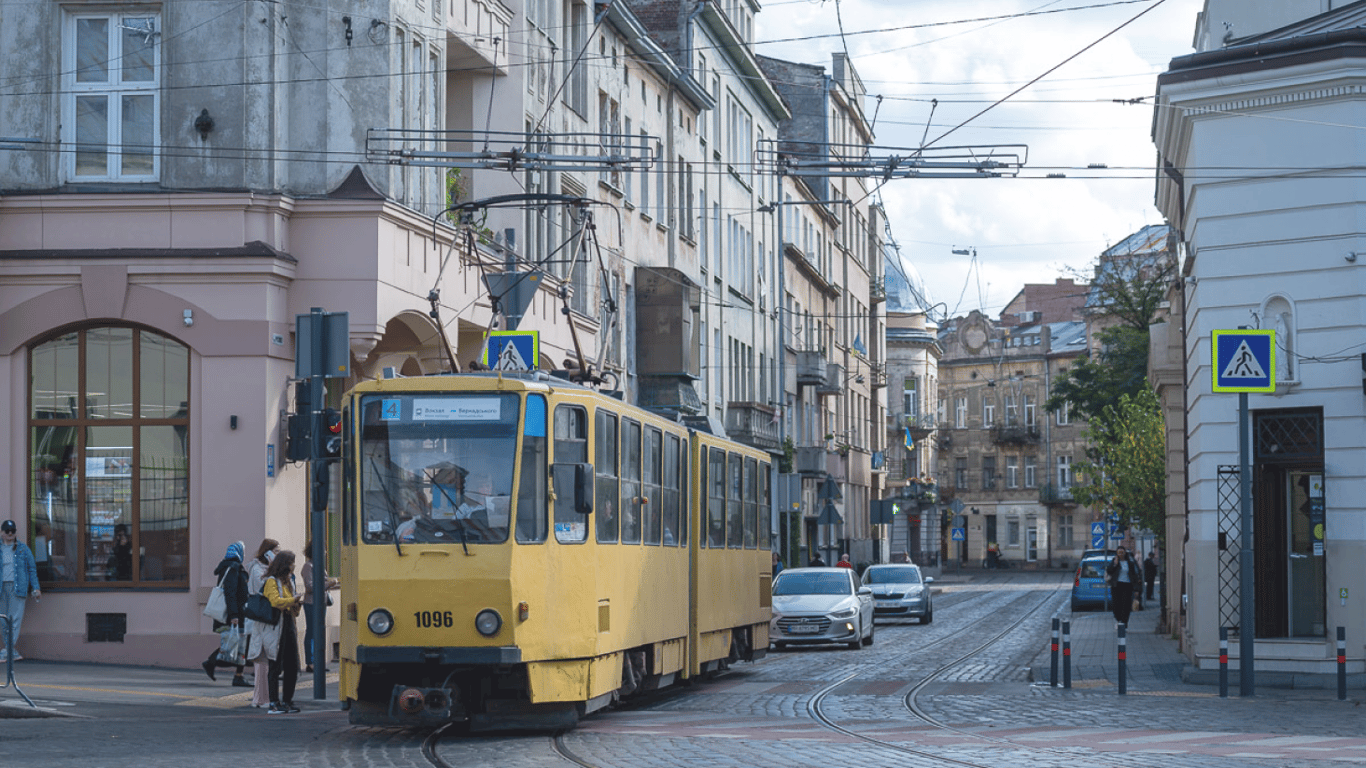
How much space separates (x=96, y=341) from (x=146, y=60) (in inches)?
139

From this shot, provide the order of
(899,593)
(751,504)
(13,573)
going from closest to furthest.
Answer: (13,573) → (751,504) → (899,593)

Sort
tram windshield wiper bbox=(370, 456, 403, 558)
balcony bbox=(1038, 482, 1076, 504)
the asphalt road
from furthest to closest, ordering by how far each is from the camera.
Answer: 1. balcony bbox=(1038, 482, 1076, 504)
2. tram windshield wiper bbox=(370, 456, 403, 558)
3. the asphalt road

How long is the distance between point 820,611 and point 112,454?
12182 millimetres

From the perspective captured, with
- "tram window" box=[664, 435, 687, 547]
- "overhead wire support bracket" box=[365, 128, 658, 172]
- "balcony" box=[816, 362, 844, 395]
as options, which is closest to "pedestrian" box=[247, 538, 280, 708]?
"tram window" box=[664, 435, 687, 547]

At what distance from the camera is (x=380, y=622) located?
48.6 ft

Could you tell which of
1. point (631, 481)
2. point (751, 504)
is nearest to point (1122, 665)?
point (751, 504)

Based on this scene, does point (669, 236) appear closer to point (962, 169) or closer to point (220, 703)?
point (962, 169)

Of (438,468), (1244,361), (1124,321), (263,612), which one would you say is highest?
(1124,321)

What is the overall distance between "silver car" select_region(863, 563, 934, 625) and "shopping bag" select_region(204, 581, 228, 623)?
76.9ft

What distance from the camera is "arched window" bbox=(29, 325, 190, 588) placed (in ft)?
73.9

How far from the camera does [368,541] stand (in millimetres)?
15047

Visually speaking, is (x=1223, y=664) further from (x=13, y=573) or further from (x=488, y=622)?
(x=13, y=573)

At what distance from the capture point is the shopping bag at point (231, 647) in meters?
19.7

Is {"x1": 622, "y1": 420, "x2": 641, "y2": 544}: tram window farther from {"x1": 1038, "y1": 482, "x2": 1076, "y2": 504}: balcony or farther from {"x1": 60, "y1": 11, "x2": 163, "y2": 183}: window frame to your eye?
{"x1": 1038, "y1": 482, "x2": 1076, "y2": 504}: balcony
